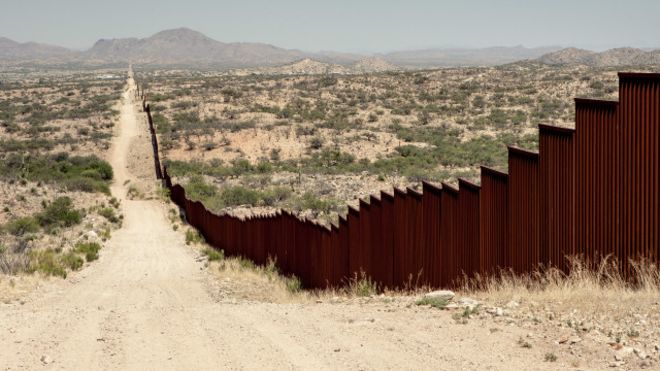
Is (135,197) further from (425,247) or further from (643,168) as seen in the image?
(643,168)

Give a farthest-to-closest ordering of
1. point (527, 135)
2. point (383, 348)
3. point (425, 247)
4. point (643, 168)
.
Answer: point (527, 135) < point (425, 247) < point (643, 168) < point (383, 348)

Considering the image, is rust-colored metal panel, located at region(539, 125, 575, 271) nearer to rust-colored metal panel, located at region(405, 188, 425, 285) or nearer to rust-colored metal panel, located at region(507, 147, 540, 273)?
rust-colored metal panel, located at region(507, 147, 540, 273)

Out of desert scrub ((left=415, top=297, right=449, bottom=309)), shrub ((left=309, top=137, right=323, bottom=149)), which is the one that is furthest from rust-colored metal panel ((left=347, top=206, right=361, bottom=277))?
shrub ((left=309, top=137, right=323, bottom=149))

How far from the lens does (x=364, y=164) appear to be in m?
44.7

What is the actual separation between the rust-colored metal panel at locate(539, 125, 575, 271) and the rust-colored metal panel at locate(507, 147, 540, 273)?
0.12 metres

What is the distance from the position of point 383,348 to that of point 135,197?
1435 inches

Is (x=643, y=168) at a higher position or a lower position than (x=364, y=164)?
higher

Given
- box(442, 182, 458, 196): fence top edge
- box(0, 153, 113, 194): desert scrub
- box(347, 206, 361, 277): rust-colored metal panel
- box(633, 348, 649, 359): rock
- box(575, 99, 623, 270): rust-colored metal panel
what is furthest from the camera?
box(0, 153, 113, 194): desert scrub

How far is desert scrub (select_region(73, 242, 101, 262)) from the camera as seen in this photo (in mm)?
23955

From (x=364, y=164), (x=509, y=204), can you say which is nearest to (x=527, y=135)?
(x=364, y=164)

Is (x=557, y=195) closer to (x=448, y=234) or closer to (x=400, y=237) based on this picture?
(x=448, y=234)

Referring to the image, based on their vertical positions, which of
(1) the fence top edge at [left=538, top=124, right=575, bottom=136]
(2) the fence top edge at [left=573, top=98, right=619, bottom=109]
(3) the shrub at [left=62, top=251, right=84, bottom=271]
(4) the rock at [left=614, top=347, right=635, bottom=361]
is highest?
(2) the fence top edge at [left=573, top=98, right=619, bottom=109]

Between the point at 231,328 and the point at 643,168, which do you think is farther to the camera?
the point at 231,328

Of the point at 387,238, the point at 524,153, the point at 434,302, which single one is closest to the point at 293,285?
the point at 387,238
